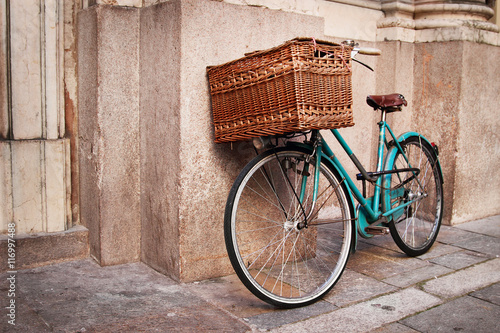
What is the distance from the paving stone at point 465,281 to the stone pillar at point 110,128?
2.05m

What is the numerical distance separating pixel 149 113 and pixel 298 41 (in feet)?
4.39

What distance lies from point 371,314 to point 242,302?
739 mm

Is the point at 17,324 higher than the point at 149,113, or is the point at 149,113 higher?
the point at 149,113

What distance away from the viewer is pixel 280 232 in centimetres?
396

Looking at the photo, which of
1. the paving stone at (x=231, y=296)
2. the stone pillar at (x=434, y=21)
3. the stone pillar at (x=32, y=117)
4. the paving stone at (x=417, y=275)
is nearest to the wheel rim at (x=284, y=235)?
the paving stone at (x=231, y=296)

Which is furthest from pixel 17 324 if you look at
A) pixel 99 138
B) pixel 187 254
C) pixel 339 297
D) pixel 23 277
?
pixel 339 297

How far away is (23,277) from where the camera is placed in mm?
3479

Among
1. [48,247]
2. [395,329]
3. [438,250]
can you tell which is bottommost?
[395,329]

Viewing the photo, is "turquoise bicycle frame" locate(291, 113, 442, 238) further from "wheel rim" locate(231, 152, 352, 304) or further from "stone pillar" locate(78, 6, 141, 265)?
"stone pillar" locate(78, 6, 141, 265)

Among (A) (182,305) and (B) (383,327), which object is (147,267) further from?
(B) (383,327)

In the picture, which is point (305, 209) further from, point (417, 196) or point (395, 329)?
point (417, 196)

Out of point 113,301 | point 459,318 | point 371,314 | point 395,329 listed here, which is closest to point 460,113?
point 459,318

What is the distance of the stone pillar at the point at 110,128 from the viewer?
144 inches

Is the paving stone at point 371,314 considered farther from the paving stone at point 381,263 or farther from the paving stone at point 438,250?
the paving stone at point 438,250
